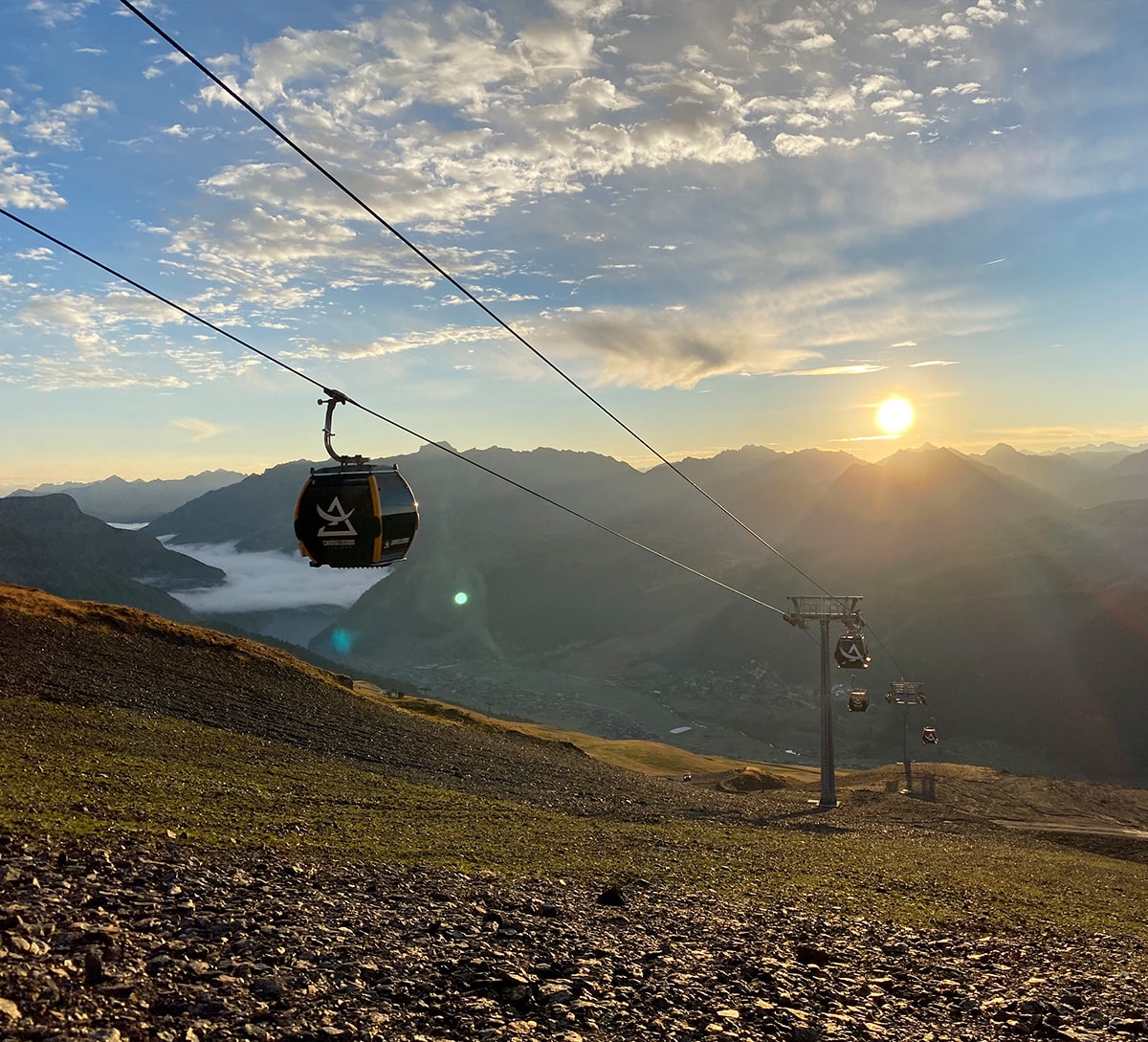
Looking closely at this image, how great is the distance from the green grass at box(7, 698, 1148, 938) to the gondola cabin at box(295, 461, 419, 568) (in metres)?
6.58

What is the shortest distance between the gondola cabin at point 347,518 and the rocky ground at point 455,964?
6.36 metres

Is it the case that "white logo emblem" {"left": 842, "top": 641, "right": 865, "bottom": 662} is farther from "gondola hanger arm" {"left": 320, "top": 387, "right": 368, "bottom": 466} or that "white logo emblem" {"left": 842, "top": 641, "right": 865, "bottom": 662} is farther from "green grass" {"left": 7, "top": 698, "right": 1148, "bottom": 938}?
"gondola hanger arm" {"left": 320, "top": 387, "right": 368, "bottom": 466}

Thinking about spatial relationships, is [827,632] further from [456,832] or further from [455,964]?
[455,964]

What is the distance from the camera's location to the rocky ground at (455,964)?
889 centimetres

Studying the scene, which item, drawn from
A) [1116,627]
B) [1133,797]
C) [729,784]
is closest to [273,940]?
[729,784]

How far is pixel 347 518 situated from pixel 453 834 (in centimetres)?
1132

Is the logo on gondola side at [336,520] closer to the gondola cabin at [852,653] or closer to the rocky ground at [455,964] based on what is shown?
the rocky ground at [455,964]

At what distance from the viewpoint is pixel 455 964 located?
37.2 feet

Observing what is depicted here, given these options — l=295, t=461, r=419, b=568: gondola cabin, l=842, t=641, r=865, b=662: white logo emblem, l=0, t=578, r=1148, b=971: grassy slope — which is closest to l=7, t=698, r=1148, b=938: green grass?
l=0, t=578, r=1148, b=971: grassy slope

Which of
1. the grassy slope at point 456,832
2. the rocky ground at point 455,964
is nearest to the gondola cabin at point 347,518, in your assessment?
the rocky ground at point 455,964

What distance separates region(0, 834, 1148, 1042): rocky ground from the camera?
29.2 ft

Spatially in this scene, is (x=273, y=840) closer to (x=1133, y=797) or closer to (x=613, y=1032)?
(x=613, y=1032)

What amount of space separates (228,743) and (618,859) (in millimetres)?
20632

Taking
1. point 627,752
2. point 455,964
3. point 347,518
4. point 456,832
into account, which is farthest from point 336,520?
point 627,752
